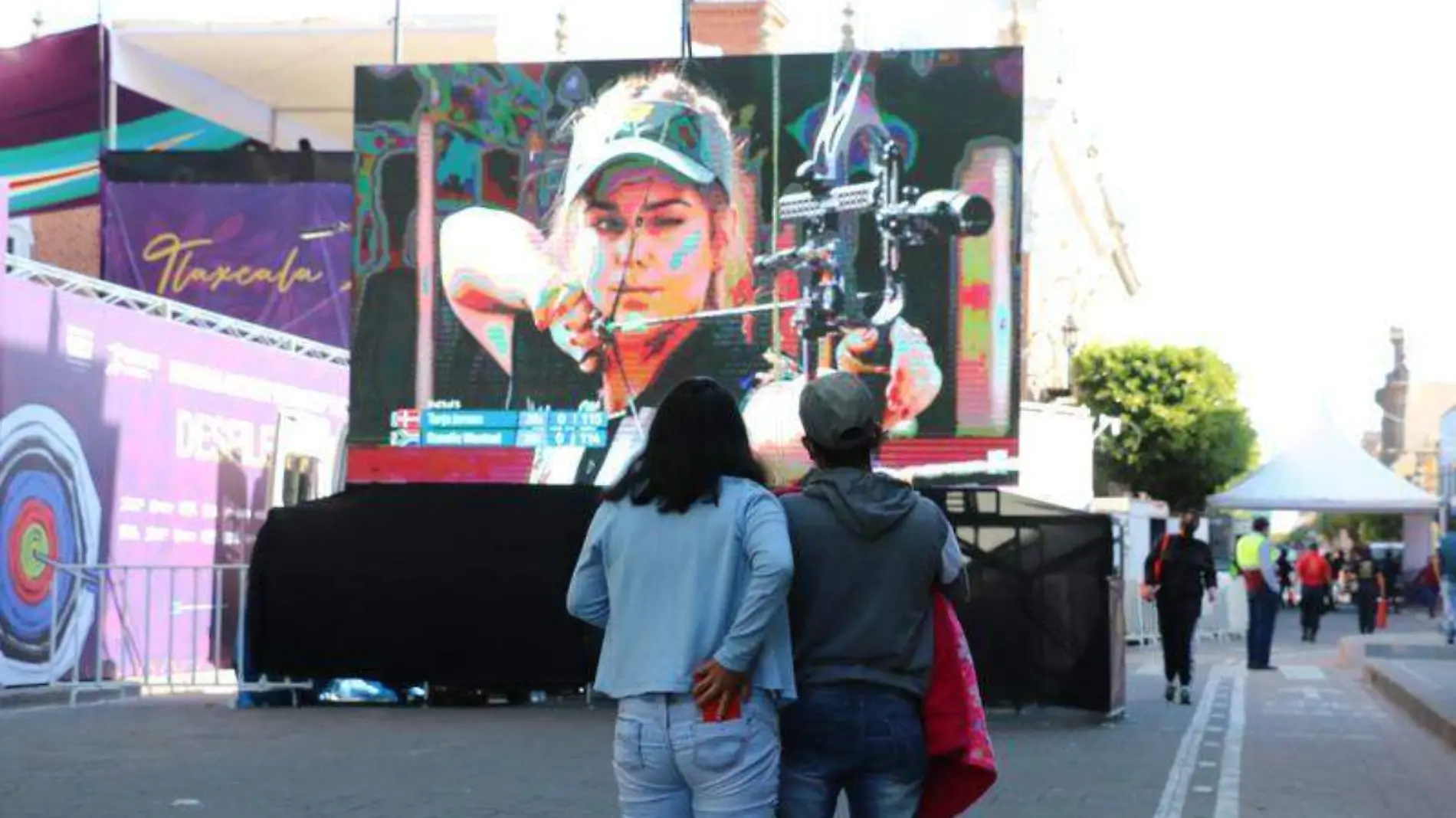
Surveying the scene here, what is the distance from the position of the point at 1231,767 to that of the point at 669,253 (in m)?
9.41

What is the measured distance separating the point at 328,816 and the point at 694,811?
6.07 metres

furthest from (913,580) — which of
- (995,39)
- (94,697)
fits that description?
(995,39)

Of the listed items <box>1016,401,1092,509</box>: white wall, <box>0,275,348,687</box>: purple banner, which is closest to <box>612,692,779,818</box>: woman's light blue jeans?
<box>0,275,348,687</box>: purple banner

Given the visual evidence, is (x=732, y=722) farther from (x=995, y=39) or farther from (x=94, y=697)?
(x=995, y=39)

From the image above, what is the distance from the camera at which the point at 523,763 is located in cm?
1377

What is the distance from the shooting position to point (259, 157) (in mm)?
36531

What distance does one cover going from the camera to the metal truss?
21672 mm

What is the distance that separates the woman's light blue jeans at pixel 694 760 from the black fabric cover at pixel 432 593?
43.6ft

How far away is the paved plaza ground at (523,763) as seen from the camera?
11.6m

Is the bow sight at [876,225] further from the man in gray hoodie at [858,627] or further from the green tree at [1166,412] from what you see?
the green tree at [1166,412]

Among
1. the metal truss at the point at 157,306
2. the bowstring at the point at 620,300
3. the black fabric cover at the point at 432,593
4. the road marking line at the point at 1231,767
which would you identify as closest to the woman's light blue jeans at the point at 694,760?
the road marking line at the point at 1231,767

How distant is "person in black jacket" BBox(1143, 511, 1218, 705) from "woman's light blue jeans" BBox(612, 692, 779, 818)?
1519 centimetres

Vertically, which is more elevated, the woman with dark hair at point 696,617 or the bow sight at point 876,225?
the bow sight at point 876,225

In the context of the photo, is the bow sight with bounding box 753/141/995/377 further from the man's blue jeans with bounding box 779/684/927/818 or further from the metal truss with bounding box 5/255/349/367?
the man's blue jeans with bounding box 779/684/927/818
